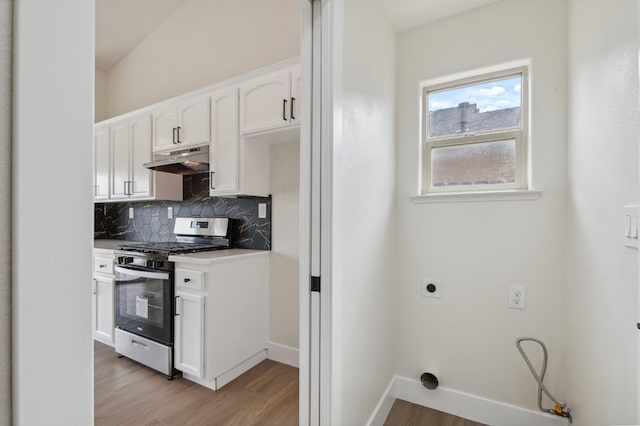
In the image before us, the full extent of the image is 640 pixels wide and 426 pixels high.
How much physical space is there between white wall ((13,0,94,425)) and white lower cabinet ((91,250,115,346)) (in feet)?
8.91

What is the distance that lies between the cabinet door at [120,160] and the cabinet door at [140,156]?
93 mm

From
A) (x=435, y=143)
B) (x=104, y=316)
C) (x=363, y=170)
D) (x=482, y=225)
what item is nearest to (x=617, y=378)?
(x=482, y=225)

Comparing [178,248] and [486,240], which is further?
[178,248]

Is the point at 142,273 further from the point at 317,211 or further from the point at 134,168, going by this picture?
the point at 317,211

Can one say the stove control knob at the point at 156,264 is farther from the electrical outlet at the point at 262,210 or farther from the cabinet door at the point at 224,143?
the electrical outlet at the point at 262,210

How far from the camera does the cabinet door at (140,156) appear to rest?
9.89ft

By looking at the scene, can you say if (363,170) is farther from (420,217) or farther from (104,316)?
(104,316)

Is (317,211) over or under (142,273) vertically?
over

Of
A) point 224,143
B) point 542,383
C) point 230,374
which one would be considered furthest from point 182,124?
point 542,383

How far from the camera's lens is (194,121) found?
266cm

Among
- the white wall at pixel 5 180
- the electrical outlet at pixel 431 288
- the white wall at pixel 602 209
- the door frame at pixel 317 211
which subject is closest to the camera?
the white wall at pixel 5 180

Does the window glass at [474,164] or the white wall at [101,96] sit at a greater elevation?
the white wall at [101,96]

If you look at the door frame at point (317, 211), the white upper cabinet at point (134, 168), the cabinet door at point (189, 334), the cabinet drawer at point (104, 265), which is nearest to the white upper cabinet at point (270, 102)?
the door frame at point (317, 211)

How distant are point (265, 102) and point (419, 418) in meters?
2.33
